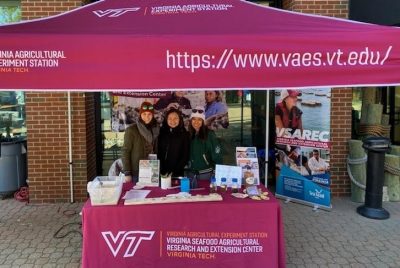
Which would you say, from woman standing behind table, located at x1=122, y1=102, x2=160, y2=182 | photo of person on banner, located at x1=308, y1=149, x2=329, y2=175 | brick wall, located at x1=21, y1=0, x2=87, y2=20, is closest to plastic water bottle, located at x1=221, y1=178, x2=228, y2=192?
woman standing behind table, located at x1=122, y1=102, x2=160, y2=182

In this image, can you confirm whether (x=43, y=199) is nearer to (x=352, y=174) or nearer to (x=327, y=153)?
(x=327, y=153)

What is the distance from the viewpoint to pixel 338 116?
23.0 ft

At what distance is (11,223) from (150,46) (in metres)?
4.02

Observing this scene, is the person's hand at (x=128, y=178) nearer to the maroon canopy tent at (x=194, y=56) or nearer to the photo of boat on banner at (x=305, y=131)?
the maroon canopy tent at (x=194, y=56)

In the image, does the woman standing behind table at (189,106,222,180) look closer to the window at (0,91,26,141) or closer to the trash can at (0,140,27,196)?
the trash can at (0,140,27,196)

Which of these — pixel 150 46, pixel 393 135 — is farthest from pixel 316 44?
pixel 393 135

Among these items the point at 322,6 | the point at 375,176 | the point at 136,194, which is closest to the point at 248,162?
the point at 136,194

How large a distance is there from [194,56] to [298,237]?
10.2 ft

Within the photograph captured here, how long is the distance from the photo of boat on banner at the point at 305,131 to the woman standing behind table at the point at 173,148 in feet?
6.68

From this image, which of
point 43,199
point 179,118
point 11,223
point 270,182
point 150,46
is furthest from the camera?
point 270,182

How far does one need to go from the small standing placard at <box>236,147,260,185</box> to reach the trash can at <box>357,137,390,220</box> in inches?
90.3

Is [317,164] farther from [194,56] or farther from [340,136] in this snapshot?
[194,56]

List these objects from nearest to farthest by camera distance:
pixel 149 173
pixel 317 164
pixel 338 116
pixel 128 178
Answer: pixel 149 173
pixel 128 178
pixel 317 164
pixel 338 116

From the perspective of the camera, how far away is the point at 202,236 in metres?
4.16
